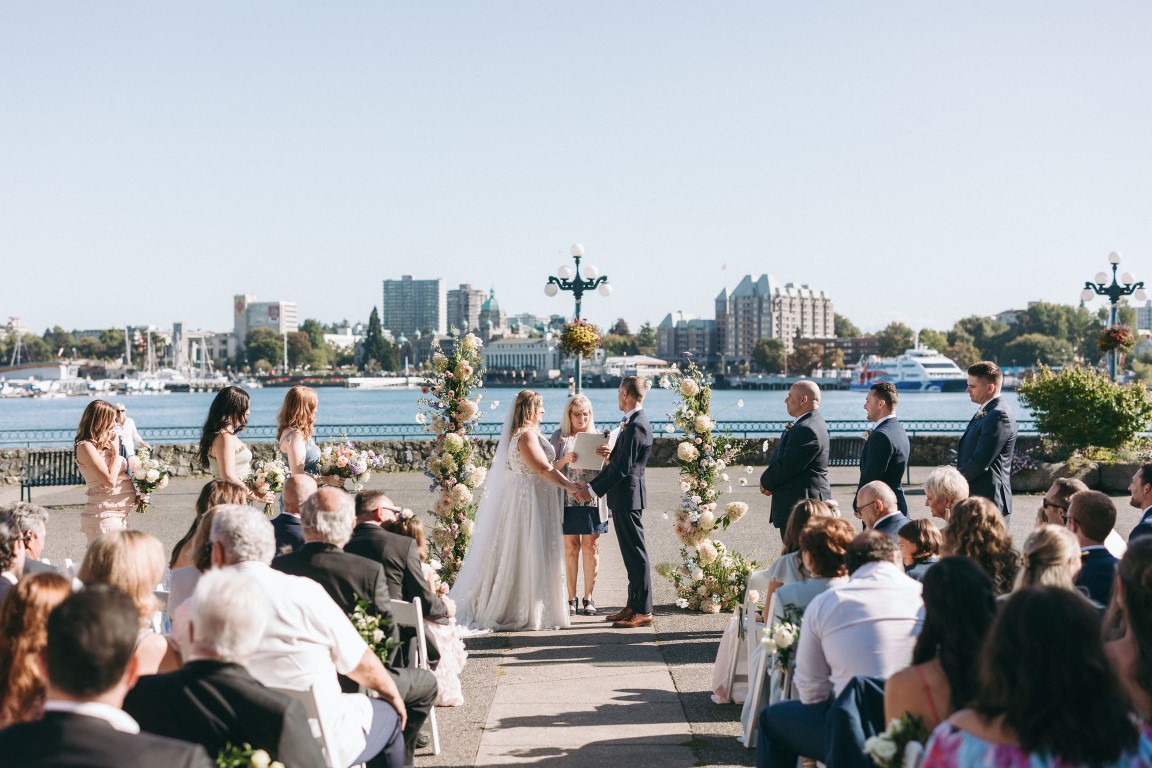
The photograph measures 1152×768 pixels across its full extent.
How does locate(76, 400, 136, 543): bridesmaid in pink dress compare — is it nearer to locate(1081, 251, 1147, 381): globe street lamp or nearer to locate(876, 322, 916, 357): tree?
locate(1081, 251, 1147, 381): globe street lamp

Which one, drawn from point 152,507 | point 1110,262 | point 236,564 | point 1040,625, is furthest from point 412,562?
point 1110,262

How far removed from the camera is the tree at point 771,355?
177500mm

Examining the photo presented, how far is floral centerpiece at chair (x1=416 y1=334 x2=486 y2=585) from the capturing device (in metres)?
9.41

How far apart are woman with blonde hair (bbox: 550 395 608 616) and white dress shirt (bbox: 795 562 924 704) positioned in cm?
427

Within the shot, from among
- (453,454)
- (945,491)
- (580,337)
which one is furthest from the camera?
(580,337)

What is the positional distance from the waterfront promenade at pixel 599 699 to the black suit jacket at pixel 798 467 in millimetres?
1161

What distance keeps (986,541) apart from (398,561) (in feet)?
9.45

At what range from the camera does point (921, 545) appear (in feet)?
17.1

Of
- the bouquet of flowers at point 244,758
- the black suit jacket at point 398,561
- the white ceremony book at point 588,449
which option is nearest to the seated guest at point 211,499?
the black suit jacket at point 398,561

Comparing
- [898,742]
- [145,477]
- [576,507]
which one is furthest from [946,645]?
[145,477]

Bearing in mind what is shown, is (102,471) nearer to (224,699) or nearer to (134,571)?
(134,571)

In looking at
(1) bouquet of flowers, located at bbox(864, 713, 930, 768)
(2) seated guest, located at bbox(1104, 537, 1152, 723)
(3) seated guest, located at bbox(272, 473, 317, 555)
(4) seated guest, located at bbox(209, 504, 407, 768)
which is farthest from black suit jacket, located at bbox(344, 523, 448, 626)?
(2) seated guest, located at bbox(1104, 537, 1152, 723)

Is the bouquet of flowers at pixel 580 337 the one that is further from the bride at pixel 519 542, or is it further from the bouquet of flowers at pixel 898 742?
the bouquet of flowers at pixel 898 742

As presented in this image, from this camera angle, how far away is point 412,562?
5.68m
